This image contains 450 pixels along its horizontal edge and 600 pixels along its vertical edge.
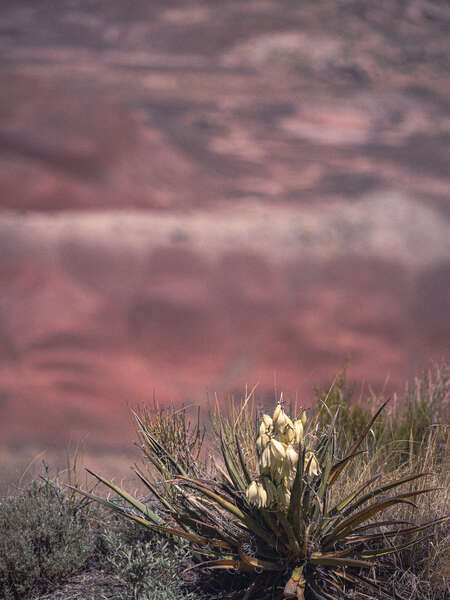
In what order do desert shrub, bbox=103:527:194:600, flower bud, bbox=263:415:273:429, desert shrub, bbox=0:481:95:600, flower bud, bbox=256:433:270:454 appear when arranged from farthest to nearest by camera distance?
desert shrub, bbox=0:481:95:600 < desert shrub, bbox=103:527:194:600 < flower bud, bbox=263:415:273:429 < flower bud, bbox=256:433:270:454

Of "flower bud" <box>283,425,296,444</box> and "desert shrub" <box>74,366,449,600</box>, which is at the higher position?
"flower bud" <box>283,425,296,444</box>

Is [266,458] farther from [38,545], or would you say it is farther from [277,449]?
[38,545]

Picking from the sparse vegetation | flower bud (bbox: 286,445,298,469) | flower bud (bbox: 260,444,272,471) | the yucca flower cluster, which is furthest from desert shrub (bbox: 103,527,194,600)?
flower bud (bbox: 286,445,298,469)

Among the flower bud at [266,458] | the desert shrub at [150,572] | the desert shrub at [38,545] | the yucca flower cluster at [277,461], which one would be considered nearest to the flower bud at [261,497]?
the yucca flower cluster at [277,461]

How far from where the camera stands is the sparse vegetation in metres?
3.77

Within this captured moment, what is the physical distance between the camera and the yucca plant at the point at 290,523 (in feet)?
12.0

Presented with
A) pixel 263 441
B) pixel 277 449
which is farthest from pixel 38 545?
pixel 277 449

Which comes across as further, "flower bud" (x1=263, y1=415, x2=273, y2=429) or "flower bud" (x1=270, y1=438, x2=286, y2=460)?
"flower bud" (x1=263, y1=415, x2=273, y2=429)

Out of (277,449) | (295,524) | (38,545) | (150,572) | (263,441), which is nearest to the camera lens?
(277,449)

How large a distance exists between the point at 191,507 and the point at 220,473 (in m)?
0.34

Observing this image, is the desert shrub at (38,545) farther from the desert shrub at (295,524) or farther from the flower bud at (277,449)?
the flower bud at (277,449)

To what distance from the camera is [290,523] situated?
12.7 feet

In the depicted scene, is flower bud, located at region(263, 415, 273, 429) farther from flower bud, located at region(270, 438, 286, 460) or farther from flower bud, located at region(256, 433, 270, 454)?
flower bud, located at region(270, 438, 286, 460)

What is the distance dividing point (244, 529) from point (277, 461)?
3.22 feet
